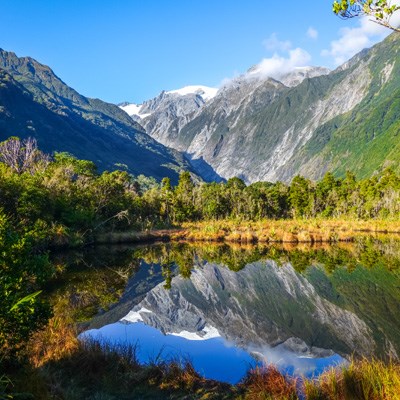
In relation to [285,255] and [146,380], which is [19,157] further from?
[146,380]

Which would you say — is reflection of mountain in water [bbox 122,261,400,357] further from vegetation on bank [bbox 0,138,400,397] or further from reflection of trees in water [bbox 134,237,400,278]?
vegetation on bank [bbox 0,138,400,397]

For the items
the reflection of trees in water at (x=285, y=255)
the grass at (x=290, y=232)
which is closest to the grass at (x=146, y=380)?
the reflection of trees in water at (x=285, y=255)

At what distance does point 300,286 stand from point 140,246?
1114 inches

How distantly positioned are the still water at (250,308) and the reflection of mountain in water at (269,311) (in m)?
0.05

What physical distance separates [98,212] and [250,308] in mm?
39041

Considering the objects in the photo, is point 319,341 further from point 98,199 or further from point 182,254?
point 98,199

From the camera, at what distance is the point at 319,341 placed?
17.5m

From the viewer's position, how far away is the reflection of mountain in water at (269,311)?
56.7ft

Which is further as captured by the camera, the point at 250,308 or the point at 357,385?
the point at 250,308

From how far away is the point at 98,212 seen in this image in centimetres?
5844

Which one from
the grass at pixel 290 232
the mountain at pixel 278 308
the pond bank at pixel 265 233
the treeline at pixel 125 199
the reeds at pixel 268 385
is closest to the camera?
the reeds at pixel 268 385

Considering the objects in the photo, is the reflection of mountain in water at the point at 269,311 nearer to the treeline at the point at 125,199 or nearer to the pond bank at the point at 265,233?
the treeline at the point at 125,199

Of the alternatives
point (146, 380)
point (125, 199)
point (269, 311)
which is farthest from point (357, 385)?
point (125, 199)

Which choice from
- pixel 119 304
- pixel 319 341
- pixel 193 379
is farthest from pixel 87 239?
pixel 193 379
